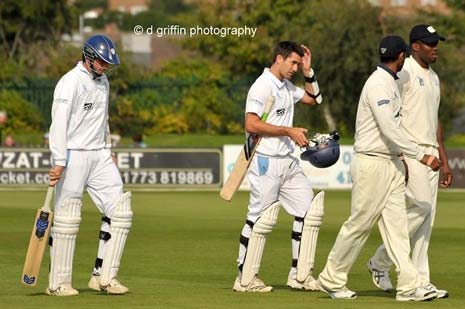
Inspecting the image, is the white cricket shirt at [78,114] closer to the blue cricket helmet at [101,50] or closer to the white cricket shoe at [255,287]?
the blue cricket helmet at [101,50]

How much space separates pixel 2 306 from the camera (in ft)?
34.9

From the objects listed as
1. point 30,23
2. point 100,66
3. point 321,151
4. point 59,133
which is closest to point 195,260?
point 321,151

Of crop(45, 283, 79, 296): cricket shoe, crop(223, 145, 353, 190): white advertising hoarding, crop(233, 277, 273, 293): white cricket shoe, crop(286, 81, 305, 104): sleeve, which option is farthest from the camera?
crop(223, 145, 353, 190): white advertising hoarding

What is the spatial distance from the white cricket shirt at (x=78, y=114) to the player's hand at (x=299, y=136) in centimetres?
147

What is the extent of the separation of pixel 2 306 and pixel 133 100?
1586 inches

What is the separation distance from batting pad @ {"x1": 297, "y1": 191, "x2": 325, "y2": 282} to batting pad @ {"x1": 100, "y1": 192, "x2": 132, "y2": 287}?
154cm

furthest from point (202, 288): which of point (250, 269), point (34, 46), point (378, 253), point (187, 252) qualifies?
point (34, 46)

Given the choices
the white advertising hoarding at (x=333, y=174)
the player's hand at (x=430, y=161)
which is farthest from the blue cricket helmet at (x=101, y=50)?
the white advertising hoarding at (x=333, y=174)

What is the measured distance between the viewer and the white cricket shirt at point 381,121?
10.9 meters

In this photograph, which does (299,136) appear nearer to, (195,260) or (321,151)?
(321,151)

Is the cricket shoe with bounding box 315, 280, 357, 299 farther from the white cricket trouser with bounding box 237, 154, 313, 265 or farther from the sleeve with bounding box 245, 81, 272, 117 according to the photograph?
the sleeve with bounding box 245, 81, 272, 117

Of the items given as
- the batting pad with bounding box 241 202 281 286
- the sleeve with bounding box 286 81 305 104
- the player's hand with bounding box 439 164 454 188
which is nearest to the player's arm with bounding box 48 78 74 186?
the batting pad with bounding box 241 202 281 286

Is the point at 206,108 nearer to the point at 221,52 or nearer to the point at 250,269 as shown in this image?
the point at 221,52

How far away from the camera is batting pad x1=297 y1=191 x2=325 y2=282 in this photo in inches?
471
